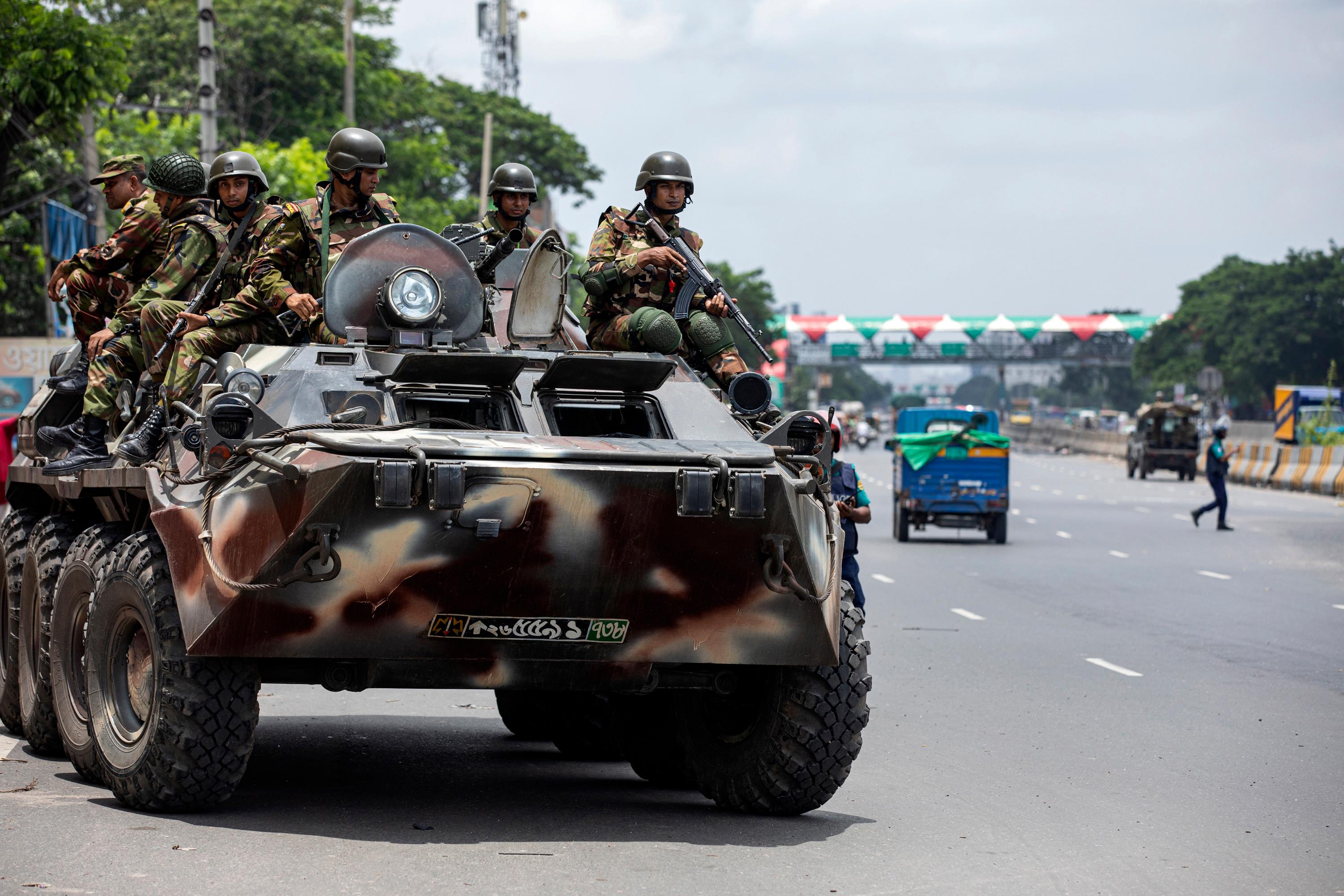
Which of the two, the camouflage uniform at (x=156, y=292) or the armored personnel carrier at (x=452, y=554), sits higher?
the camouflage uniform at (x=156, y=292)

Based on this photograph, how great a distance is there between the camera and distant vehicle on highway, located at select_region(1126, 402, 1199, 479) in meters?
52.9

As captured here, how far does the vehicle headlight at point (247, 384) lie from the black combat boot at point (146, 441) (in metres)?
0.93

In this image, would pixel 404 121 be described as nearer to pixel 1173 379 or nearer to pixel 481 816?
pixel 481 816

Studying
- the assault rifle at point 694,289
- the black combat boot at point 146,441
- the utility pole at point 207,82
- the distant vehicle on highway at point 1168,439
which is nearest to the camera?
the black combat boot at point 146,441

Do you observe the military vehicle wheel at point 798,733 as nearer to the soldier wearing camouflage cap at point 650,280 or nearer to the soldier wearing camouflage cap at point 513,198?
the soldier wearing camouflage cap at point 650,280

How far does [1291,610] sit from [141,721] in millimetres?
13287

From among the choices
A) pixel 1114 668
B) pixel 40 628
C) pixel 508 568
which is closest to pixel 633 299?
pixel 508 568

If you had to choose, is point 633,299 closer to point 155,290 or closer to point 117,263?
point 155,290

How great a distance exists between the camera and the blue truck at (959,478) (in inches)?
1079

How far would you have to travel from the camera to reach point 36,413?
34.9 feet

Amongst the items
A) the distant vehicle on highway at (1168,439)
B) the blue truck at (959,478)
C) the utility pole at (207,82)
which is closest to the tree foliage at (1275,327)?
the distant vehicle on highway at (1168,439)

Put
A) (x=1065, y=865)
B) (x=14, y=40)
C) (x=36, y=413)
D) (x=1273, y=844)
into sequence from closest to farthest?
(x=1065, y=865), (x=1273, y=844), (x=36, y=413), (x=14, y=40)

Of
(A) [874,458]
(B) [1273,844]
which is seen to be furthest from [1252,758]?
(A) [874,458]

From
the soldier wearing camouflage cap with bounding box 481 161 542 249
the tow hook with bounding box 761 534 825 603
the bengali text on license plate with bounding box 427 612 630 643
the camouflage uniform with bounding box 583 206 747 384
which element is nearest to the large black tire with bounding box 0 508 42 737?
Answer: the soldier wearing camouflage cap with bounding box 481 161 542 249
